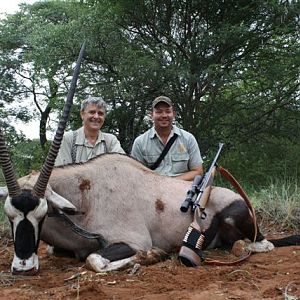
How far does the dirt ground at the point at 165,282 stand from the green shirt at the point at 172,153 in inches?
72.1

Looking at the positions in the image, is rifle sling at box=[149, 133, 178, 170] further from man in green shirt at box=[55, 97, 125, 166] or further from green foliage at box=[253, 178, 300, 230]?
green foliage at box=[253, 178, 300, 230]

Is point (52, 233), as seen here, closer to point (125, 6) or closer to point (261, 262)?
point (261, 262)

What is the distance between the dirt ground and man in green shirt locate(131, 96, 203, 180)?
1840 millimetres

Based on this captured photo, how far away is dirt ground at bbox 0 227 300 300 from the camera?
135 inches

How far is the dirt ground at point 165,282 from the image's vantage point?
3.43 m

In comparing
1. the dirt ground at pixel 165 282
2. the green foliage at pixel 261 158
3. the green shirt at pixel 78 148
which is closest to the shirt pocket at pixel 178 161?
the green shirt at pixel 78 148

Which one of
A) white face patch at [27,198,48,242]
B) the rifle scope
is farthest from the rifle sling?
white face patch at [27,198,48,242]

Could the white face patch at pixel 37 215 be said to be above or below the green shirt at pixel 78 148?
below

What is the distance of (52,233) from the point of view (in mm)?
4953

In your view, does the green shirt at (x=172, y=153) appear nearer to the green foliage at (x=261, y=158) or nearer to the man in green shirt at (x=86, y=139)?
the man in green shirt at (x=86, y=139)

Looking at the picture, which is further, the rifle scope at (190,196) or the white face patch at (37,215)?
the rifle scope at (190,196)

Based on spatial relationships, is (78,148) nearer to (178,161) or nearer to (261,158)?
Answer: (178,161)

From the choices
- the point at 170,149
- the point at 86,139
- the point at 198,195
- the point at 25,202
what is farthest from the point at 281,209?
the point at 25,202

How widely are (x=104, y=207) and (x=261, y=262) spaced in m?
1.43
